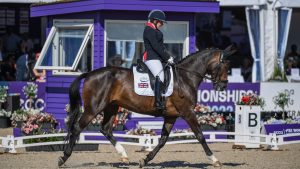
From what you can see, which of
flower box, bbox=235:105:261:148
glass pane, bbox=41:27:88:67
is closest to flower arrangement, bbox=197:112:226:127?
flower box, bbox=235:105:261:148

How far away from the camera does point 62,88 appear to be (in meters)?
21.7

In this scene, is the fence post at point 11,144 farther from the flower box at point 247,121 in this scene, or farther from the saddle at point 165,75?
the flower box at point 247,121

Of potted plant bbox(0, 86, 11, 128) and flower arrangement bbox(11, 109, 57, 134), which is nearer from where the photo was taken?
flower arrangement bbox(11, 109, 57, 134)

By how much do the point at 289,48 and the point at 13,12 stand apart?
→ 32.6 feet

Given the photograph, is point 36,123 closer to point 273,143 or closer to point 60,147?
point 60,147

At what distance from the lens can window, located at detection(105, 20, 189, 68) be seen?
69.3 ft

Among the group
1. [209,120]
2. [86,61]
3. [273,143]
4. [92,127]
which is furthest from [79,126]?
[86,61]

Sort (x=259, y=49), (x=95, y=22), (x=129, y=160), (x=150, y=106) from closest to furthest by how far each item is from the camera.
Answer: (x=150, y=106) < (x=129, y=160) < (x=95, y=22) < (x=259, y=49)

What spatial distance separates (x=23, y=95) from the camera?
941 inches

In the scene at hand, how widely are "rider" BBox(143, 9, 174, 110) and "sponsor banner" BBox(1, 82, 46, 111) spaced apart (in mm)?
8693

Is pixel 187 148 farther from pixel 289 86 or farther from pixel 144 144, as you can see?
pixel 289 86

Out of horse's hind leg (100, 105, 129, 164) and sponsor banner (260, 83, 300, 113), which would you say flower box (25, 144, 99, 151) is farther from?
sponsor banner (260, 83, 300, 113)

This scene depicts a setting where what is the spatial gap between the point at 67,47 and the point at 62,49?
0.16 metres

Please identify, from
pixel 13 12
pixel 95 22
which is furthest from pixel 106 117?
pixel 13 12
